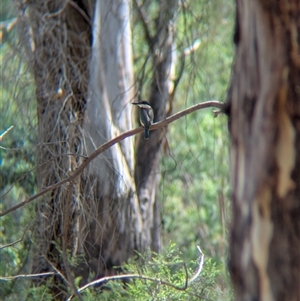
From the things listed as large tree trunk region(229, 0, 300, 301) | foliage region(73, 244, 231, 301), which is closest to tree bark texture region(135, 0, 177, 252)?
foliage region(73, 244, 231, 301)

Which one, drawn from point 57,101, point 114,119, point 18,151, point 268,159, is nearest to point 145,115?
point 114,119

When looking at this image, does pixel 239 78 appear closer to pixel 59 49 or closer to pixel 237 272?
pixel 237 272

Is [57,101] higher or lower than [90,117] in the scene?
higher

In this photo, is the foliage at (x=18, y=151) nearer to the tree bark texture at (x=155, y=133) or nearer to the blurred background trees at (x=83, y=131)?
the blurred background trees at (x=83, y=131)

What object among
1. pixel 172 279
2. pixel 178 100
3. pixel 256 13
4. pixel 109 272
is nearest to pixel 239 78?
pixel 256 13

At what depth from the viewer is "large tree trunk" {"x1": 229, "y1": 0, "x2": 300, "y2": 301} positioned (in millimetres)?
2703

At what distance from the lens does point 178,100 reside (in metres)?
10.3

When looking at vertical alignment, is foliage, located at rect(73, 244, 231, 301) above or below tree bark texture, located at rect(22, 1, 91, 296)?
below

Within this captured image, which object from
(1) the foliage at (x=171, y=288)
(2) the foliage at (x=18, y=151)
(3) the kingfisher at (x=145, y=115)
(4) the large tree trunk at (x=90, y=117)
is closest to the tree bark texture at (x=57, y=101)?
(4) the large tree trunk at (x=90, y=117)

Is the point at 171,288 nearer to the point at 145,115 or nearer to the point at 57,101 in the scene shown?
the point at 145,115

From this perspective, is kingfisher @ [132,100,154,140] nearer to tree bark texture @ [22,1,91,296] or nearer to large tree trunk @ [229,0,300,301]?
tree bark texture @ [22,1,91,296]

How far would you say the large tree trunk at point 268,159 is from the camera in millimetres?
2703

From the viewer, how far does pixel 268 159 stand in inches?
109

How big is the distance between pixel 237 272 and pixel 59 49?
4.75 meters
